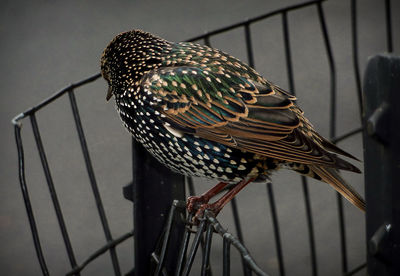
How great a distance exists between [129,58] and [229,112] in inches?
15.5

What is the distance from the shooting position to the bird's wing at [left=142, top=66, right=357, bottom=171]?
7.71 ft

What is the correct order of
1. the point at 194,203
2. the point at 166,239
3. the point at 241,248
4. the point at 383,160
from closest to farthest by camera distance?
1. the point at 383,160
2. the point at 241,248
3. the point at 166,239
4. the point at 194,203

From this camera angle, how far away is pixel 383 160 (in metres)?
1.31

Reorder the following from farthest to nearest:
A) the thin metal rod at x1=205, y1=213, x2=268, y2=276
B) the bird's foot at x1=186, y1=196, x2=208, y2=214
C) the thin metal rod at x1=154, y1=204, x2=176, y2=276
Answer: the bird's foot at x1=186, y1=196, x2=208, y2=214, the thin metal rod at x1=154, y1=204, x2=176, y2=276, the thin metal rod at x1=205, y1=213, x2=268, y2=276

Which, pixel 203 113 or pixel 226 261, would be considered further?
pixel 203 113

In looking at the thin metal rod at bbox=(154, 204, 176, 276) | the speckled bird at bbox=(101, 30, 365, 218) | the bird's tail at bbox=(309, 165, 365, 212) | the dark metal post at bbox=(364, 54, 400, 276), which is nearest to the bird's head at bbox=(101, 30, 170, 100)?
the speckled bird at bbox=(101, 30, 365, 218)

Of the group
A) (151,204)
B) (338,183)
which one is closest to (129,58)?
(151,204)

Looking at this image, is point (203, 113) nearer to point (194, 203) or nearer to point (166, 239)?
point (194, 203)

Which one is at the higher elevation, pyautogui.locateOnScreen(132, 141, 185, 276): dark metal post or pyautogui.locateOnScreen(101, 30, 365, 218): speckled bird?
pyautogui.locateOnScreen(101, 30, 365, 218): speckled bird

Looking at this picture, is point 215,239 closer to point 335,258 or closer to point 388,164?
point 335,258

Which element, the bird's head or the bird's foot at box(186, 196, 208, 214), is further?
the bird's foot at box(186, 196, 208, 214)

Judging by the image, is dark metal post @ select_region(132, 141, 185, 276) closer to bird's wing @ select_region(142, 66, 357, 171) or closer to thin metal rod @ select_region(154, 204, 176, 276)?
thin metal rod @ select_region(154, 204, 176, 276)

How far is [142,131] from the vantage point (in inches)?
92.9

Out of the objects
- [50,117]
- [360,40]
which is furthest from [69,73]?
[360,40]
